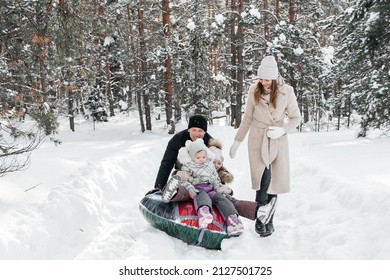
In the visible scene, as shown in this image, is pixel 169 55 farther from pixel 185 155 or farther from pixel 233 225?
pixel 233 225

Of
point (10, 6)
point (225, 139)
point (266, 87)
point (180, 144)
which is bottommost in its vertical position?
point (225, 139)

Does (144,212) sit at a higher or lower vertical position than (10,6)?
A: lower

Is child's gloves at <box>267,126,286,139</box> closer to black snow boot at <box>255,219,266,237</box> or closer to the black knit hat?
black snow boot at <box>255,219,266,237</box>

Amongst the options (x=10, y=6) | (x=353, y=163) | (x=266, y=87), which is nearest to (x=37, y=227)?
(x=266, y=87)

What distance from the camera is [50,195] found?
237 inches

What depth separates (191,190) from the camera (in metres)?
5.24

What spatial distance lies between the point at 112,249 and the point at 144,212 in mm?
865

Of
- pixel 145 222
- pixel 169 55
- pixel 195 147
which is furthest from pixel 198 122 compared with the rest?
pixel 169 55

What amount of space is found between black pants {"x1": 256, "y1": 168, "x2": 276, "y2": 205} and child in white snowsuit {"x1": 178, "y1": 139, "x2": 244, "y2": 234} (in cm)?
42

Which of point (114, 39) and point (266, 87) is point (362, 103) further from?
point (114, 39)

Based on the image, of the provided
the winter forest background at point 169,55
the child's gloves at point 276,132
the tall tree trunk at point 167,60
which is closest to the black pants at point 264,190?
the child's gloves at point 276,132

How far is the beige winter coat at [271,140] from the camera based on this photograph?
4.98 meters

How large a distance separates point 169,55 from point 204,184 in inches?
583

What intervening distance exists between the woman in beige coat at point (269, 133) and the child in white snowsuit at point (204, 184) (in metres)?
0.43
